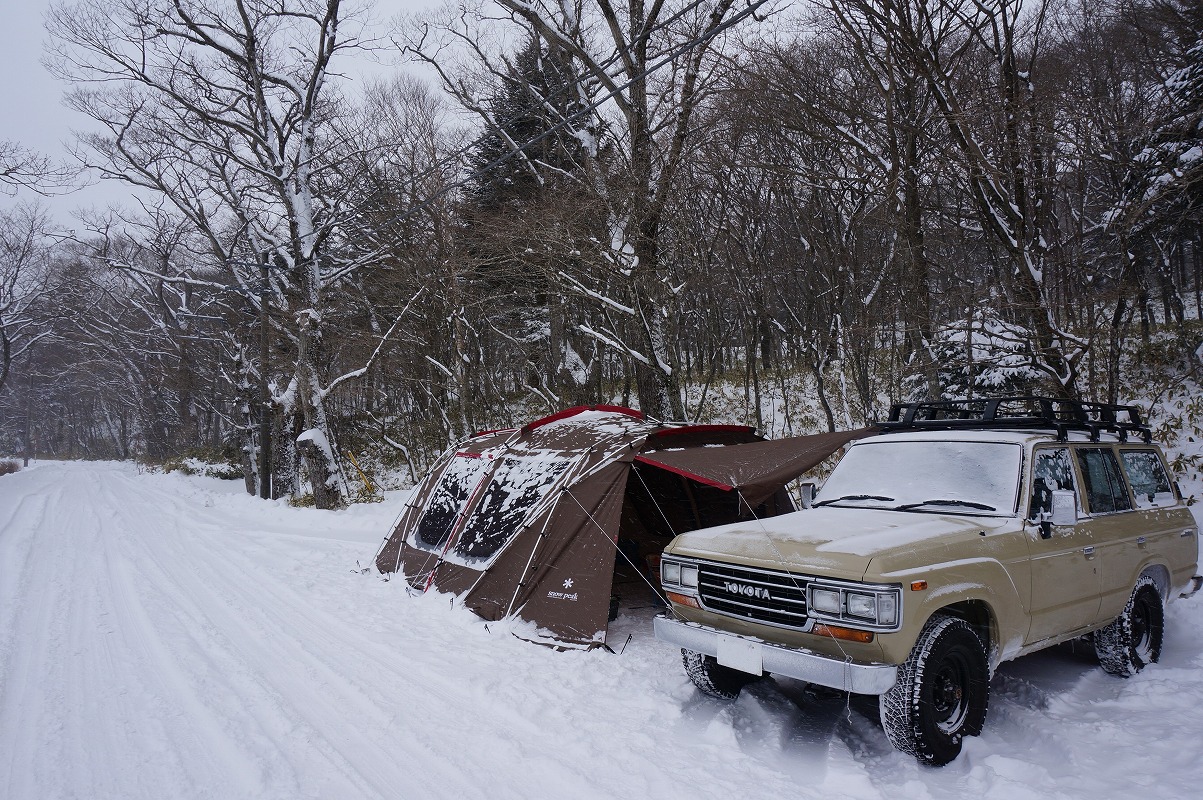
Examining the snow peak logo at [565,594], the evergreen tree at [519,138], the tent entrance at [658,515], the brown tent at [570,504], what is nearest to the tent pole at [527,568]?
the brown tent at [570,504]

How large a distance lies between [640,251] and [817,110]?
3.65 metres

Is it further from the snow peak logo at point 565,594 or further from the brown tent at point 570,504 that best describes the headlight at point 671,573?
the snow peak logo at point 565,594

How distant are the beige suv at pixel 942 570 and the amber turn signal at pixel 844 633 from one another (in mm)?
12

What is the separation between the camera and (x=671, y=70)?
12625mm

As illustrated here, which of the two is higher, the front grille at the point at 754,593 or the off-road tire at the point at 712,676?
the front grille at the point at 754,593

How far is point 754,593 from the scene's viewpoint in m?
4.45

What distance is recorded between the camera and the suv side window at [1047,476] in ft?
15.9

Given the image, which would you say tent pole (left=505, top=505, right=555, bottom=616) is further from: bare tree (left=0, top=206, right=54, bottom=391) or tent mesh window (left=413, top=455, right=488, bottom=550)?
bare tree (left=0, top=206, right=54, bottom=391)

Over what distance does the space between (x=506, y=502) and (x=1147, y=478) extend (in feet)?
20.6

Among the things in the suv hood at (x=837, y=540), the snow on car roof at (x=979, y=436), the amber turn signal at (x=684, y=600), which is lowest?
the amber turn signal at (x=684, y=600)

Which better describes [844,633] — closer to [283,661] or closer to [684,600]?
[684,600]

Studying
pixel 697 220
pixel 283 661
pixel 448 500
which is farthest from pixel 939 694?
pixel 697 220

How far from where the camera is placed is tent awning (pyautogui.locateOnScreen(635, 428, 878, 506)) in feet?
20.9

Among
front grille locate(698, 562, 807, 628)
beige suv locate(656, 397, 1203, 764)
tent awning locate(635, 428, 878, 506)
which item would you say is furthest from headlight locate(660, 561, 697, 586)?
tent awning locate(635, 428, 878, 506)
